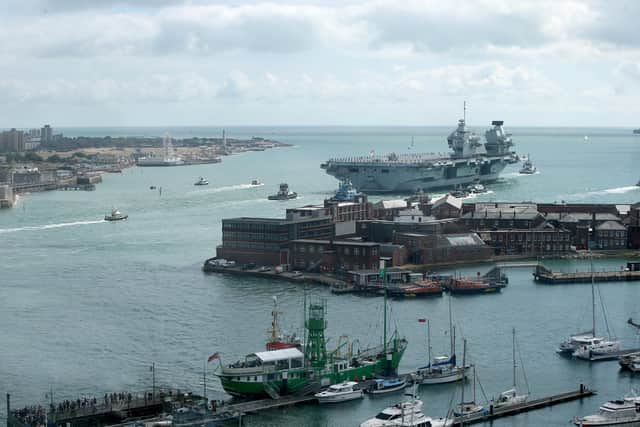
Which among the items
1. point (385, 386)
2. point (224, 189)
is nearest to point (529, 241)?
point (385, 386)

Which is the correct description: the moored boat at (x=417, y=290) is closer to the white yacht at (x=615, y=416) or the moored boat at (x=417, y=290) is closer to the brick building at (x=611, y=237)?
the brick building at (x=611, y=237)

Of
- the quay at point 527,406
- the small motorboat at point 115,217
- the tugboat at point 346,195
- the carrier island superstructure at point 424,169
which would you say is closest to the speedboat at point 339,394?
the quay at point 527,406

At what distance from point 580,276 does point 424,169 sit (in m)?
32.5

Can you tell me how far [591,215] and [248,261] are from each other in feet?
45.7

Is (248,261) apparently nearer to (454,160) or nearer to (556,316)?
(556,316)

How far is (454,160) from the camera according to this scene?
7250 cm

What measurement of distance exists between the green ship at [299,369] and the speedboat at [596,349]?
181 inches

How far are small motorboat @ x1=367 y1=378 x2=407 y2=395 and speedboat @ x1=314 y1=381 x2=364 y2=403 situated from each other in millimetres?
284

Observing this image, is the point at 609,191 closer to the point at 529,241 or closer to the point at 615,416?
the point at 529,241

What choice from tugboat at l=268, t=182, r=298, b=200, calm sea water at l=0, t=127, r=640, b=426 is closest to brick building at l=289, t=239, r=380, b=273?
calm sea water at l=0, t=127, r=640, b=426

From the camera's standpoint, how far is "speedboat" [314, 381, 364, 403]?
21094 millimetres

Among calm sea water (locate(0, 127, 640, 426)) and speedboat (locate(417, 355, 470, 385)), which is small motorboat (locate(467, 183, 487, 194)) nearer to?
calm sea water (locate(0, 127, 640, 426))

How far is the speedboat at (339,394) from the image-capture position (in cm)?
2109

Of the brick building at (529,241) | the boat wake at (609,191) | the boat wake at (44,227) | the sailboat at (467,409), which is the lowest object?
the sailboat at (467,409)
